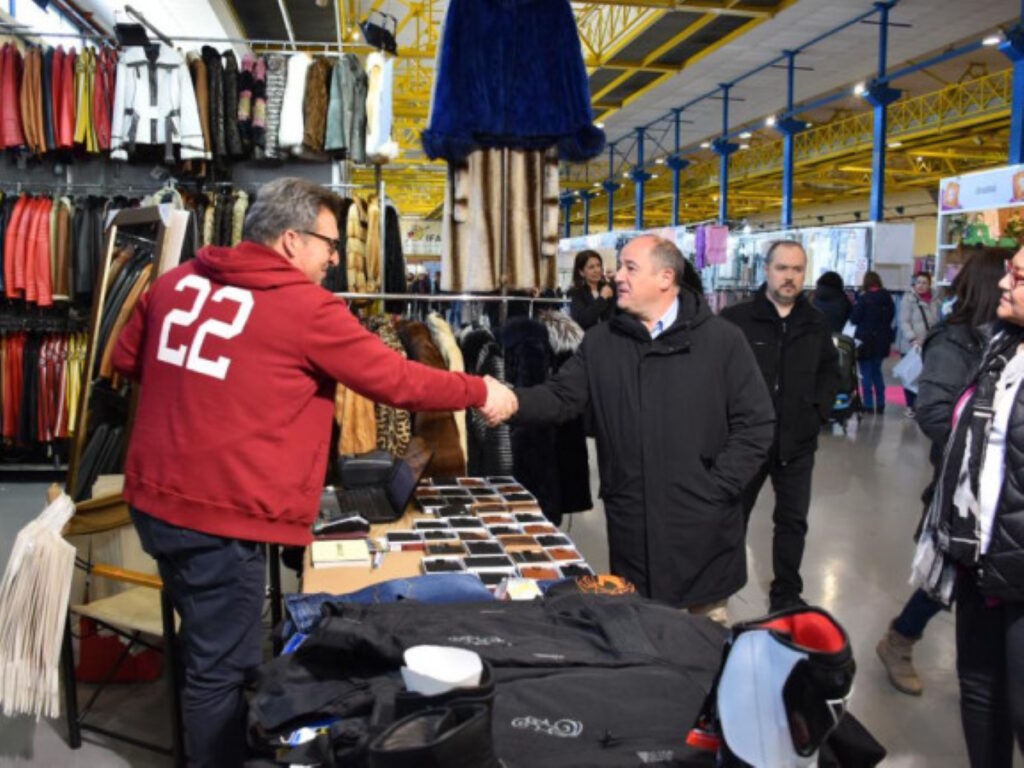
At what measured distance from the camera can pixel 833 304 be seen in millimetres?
8875

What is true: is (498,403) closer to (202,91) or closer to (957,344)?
(957,344)

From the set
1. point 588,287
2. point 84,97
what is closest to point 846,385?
point 588,287

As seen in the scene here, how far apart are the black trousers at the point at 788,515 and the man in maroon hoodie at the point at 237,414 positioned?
2259mm

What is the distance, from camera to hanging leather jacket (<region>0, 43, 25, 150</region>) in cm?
604

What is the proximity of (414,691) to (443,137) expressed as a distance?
2.95 meters

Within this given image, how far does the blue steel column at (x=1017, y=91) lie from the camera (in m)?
9.49

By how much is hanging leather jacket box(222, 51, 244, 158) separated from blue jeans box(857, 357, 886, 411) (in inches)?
296

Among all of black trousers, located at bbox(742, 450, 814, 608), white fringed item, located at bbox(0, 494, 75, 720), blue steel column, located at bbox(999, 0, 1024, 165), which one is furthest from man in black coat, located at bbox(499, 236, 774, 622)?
blue steel column, located at bbox(999, 0, 1024, 165)

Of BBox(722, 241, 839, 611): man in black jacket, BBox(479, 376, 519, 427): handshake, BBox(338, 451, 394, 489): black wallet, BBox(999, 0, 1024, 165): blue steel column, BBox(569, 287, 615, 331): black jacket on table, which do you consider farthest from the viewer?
BBox(999, 0, 1024, 165): blue steel column

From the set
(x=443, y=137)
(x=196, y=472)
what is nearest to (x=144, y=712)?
(x=196, y=472)

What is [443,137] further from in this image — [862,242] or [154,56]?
[862,242]

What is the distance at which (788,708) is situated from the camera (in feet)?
3.32

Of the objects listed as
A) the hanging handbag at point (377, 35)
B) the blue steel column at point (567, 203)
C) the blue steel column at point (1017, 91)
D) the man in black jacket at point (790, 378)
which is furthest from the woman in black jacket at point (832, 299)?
the blue steel column at point (567, 203)

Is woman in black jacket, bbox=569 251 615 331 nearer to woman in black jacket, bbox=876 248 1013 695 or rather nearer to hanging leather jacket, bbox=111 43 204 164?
hanging leather jacket, bbox=111 43 204 164
